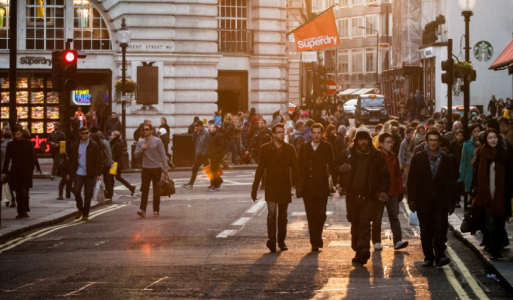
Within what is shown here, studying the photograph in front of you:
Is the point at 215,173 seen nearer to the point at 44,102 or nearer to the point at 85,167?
the point at 85,167

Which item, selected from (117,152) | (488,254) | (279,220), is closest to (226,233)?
(279,220)

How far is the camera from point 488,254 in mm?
13828

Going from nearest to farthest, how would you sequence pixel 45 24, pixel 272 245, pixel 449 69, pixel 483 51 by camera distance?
pixel 272 245, pixel 449 69, pixel 45 24, pixel 483 51

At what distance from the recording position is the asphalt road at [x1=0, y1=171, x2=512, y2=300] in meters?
11.2

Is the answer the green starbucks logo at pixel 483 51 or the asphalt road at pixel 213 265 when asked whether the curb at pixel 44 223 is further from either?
the green starbucks logo at pixel 483 51

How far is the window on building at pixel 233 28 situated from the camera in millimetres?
42906

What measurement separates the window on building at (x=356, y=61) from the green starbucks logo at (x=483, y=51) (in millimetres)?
57593

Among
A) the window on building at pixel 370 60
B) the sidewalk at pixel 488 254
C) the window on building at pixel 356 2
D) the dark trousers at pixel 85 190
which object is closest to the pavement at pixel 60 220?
the sidewalk at pixel 488 254

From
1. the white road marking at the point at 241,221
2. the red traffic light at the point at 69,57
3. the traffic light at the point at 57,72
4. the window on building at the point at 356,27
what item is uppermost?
the window on building at the point at 356,27

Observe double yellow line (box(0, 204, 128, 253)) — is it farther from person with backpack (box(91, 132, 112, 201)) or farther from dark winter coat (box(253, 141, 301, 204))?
dark winter coat (box(253, 141, 301, 204))

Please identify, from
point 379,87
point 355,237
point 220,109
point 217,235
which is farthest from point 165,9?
point 379,87

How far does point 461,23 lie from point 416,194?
1736 inches

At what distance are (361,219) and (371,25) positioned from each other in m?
97.7

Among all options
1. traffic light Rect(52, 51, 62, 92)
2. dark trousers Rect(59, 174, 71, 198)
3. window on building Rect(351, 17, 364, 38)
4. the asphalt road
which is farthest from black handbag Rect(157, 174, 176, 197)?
window on building Rect(351, 17, 364, 38)
